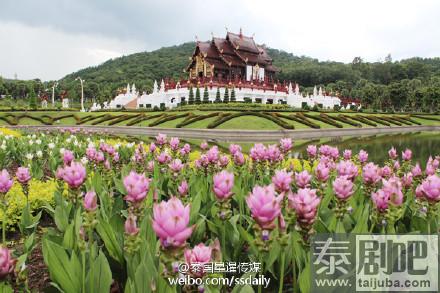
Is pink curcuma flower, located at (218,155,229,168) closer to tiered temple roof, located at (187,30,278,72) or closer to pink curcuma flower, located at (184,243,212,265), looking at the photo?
pink curcuma flower, located at (184,243,212,265)

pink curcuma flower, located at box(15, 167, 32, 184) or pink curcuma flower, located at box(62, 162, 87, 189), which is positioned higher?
pink curcuma flower, located at box(62, 162, 87, 189)

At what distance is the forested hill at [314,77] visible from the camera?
234 ft

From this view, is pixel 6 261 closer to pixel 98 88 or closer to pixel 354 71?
pixel 98 88

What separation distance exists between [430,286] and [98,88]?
92.5 metres

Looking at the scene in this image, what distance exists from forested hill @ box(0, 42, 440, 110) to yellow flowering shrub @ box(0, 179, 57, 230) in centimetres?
7031

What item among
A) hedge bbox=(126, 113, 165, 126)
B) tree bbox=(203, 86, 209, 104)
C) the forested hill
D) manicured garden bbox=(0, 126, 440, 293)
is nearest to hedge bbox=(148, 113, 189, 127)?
hedge bbox=(126, 113, 165, 126)

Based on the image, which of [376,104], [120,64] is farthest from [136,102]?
[120,64]

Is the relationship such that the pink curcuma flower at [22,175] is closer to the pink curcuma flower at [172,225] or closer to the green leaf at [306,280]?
the pink curcuma flower at [172,225]

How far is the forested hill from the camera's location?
71188 mm

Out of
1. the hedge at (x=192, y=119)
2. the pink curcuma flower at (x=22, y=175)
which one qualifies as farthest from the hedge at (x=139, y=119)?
the pink curcuma flower at (x=22, y=175)

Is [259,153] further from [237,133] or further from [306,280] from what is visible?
[237,133]

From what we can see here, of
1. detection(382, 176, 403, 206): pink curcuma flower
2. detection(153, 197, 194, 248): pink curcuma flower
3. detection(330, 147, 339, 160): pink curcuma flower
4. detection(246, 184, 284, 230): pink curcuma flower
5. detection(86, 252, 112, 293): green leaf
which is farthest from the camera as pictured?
detection(330, 147, 339, 160): pink curcuma flower

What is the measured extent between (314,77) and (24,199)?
10867 centimetres

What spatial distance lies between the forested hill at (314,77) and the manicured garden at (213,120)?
27.4 m
